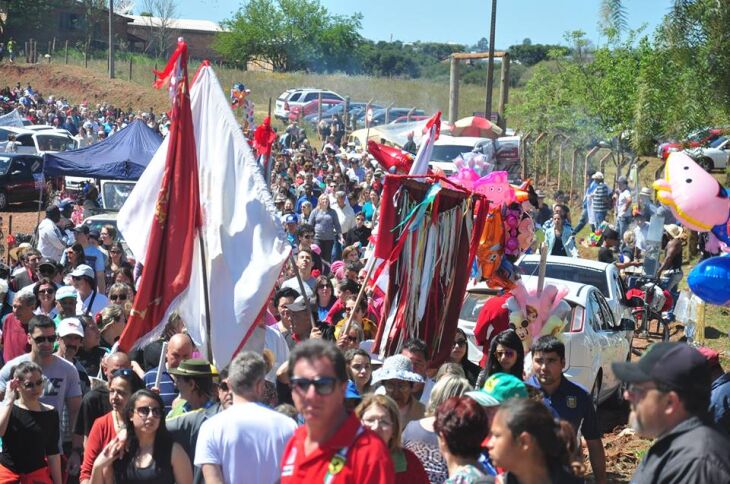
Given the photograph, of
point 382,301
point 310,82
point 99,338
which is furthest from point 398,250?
point 310,82

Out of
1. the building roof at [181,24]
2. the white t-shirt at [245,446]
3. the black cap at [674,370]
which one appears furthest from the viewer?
the building roof at [181,24]

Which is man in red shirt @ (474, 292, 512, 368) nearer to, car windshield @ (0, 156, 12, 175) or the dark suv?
the dark suv

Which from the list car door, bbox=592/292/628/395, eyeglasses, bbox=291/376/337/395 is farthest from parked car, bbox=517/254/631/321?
eyeglasses, bbox=291/376/337/395

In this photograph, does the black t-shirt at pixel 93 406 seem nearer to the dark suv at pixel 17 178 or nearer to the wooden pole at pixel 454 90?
the dark suv at pixel 17 178

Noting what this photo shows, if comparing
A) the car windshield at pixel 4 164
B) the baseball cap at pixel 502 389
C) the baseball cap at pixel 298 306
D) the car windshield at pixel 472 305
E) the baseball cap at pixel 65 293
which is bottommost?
the car windshield at pixel 4 164

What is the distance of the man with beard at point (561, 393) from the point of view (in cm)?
722

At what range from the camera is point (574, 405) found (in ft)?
24.0

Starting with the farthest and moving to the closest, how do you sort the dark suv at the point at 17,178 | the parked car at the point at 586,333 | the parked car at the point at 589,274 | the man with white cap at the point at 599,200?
the dark suv at the point at 17,178, the man with white cap at the point at 599,200, the parked car at the point at 589,274, the parked car at the point at 586,333

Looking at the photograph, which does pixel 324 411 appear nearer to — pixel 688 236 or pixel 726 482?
pixel 726 482

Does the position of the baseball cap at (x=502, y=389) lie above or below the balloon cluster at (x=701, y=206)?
below

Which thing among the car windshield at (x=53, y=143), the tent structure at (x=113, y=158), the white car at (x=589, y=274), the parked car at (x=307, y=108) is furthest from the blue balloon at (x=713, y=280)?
the parked car at (x=307, y=108)

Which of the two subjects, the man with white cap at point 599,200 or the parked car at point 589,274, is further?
the man with white cap at point 599,200

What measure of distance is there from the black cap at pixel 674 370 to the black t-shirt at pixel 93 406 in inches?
170

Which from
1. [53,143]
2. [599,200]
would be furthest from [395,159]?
[53,143]
